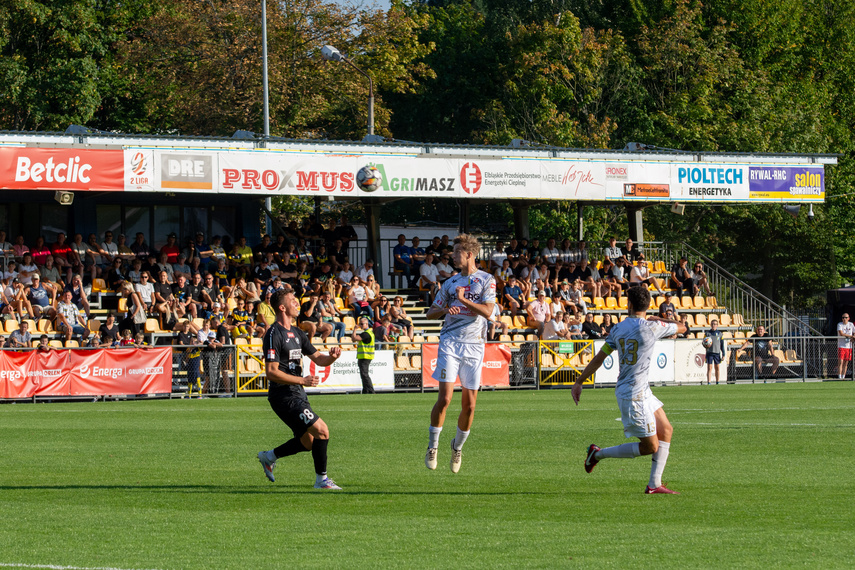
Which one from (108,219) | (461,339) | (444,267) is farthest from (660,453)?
(108,219)

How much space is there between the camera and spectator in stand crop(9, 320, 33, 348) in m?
25.0

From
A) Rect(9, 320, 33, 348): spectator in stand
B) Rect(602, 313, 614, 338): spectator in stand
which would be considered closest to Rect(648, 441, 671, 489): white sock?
Rect(9, 320, 33, 348): spectator in stand

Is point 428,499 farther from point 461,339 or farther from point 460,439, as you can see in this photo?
point 461,339

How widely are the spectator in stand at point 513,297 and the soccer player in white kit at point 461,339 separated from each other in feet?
70.7

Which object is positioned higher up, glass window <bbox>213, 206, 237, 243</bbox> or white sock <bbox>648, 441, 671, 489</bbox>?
glass window <bbox>213, 206, 237, 243</bbox>

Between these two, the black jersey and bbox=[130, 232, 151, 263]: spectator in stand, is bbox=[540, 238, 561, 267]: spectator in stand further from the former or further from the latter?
the black jersey

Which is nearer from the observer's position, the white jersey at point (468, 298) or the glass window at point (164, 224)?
the white jersey at point (468, 298)

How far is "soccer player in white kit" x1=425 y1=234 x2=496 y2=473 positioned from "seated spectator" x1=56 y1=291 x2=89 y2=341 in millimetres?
17864

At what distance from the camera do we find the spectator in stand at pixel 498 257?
34.6 m

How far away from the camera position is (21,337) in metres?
25.2

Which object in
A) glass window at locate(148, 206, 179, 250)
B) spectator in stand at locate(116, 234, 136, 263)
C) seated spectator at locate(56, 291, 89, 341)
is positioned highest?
glass window at locate(148, 206, 179, 250)

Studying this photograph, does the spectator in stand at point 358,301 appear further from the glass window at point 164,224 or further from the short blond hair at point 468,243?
the short blond hair at point 468,243

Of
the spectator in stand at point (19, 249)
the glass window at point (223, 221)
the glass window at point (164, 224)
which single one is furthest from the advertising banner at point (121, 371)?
the glass window at point (223, 221)

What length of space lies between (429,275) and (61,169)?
449 inches
